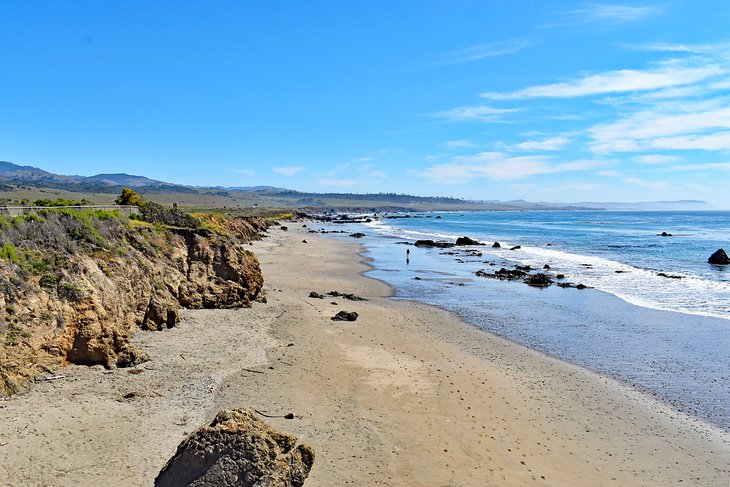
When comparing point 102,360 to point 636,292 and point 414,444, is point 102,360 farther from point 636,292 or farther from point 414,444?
point 636,292

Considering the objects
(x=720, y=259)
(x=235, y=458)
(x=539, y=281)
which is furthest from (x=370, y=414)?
(x=720, y=259)

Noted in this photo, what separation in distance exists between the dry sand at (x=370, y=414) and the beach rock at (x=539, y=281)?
15808 mm

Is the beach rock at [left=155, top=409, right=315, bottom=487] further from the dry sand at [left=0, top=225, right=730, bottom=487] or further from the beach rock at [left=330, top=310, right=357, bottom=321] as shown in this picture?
the beach rock at [left=330, top=310, right=357, bottom=321]

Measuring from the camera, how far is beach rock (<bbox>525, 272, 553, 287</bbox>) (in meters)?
33.5

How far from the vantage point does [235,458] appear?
709cm

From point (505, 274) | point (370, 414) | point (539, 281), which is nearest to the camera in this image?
point (370, 414)

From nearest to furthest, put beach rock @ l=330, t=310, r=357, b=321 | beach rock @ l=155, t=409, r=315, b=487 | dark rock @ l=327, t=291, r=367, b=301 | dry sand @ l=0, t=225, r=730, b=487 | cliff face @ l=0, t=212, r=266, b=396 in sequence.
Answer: beach rock @ l=155, t=409, r=315, b=487 → dry sand @ l=0, t=225, r=730, b=487 → cliff face @ l=0, t=212, r=266, b=396 → beach rock @ l=330, t=310, r=357, b=321 → dark rock @ l=327, t=291, r=367, b=301

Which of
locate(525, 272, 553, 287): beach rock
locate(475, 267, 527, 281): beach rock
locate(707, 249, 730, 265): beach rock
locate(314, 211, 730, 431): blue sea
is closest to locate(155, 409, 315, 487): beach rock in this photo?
locate(314, 211, 730, 431): blue sea

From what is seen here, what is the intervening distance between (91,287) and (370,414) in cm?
783

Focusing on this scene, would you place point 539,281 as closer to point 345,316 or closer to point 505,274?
point 505,274

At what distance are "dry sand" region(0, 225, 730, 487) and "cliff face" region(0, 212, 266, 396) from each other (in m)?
0.60

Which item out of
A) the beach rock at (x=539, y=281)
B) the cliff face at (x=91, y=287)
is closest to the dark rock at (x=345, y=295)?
the cliff face at (x=91, y=287)

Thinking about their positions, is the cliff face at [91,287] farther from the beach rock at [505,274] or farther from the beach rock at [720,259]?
the beach rock at [720,259]

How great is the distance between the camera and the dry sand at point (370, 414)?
9320 mm
